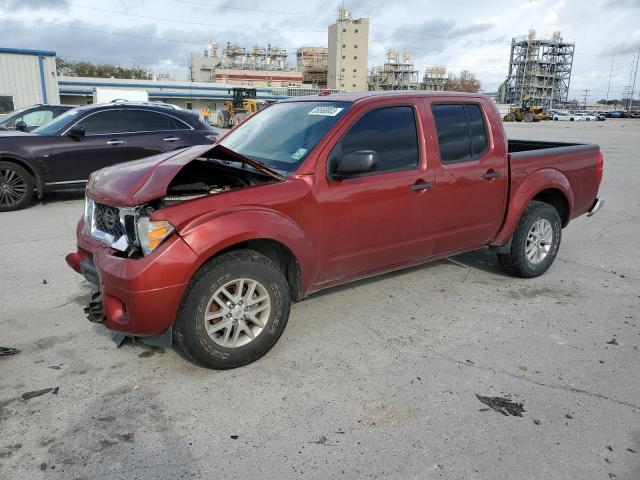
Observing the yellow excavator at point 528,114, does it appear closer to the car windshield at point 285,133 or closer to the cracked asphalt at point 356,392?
the cracked asphalt at point 356,392

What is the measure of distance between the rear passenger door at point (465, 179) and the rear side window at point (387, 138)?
23 centimetres

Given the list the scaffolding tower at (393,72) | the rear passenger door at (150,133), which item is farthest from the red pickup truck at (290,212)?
the scaffolding tower at (393,72)

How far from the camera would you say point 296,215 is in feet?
11.7

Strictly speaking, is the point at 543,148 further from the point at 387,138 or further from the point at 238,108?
the point at 238,108

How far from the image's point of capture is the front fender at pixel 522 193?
4898mm

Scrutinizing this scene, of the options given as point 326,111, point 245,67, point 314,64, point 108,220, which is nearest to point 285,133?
point 326,111

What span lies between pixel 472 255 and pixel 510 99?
135m

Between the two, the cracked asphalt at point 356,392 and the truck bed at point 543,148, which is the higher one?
the truck bed at point 543,148

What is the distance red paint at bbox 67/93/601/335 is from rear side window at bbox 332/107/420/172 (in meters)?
0.07

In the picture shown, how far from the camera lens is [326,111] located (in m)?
4.06

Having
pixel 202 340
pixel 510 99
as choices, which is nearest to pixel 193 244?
pixel 202 340

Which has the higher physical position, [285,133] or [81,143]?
[285,133]

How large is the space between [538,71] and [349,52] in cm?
4722

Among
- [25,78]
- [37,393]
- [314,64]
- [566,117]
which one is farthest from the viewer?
[314,64]
